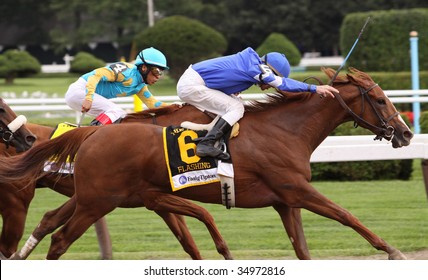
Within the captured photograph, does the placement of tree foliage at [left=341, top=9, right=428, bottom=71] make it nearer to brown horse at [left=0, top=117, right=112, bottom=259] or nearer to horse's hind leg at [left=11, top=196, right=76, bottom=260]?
brown horse at [left=0, top=117, right=112, bottom=259]

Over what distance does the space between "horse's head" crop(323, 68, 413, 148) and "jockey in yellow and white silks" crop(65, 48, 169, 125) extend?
1386 millimetres

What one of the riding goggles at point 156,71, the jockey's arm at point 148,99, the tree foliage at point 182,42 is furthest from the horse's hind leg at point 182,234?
the tree foliage at point 182,42

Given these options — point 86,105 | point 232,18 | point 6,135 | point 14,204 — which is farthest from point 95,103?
point 232,18

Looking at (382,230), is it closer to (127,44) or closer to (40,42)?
(127,44)

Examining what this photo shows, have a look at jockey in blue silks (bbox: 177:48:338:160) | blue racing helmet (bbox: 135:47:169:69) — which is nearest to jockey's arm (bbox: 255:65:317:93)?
jockey in blue silks (bbox: 177:48:338:160)

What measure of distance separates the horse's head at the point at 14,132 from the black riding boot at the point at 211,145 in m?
1.63

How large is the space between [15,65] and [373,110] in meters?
30.7

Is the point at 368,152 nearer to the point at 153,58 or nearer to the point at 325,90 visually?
the point at 325,90

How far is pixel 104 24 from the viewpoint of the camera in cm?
4694

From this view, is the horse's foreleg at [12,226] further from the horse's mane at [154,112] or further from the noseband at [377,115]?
the noseband at [377,115]

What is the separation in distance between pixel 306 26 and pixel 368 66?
1973 centimetres

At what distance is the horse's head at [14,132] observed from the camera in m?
7.07

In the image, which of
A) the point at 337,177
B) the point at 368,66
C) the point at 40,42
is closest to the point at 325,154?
the point at 337,177

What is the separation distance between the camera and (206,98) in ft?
21.0
